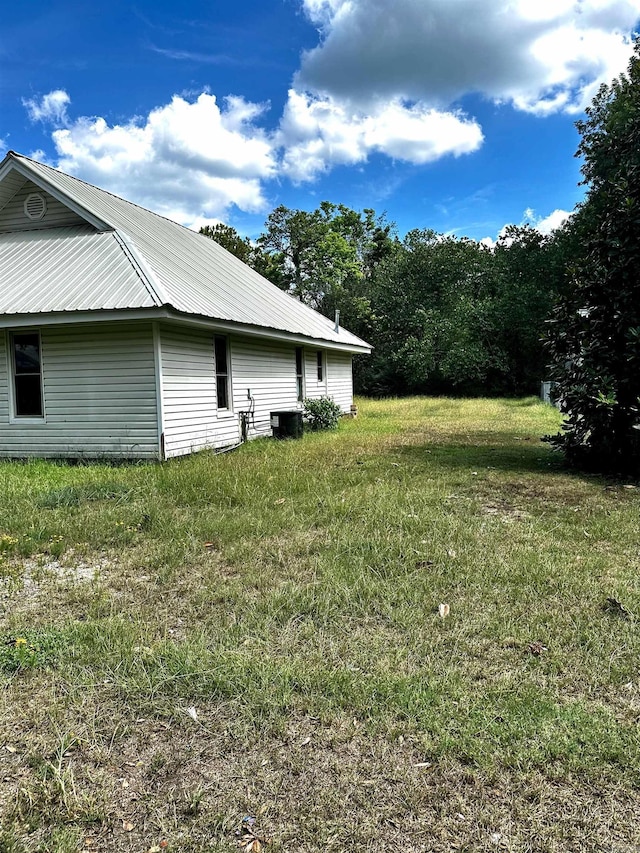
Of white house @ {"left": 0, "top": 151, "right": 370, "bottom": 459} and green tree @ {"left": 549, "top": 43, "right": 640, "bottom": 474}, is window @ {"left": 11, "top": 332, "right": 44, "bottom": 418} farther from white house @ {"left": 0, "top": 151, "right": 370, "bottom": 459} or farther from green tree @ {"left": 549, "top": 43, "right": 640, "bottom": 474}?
green tree @ {"left": 549, "top": 43, "right": 640, "bottom": 474}

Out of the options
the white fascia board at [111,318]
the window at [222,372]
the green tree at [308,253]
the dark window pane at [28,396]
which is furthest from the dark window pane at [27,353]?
the green tree at [308,253]

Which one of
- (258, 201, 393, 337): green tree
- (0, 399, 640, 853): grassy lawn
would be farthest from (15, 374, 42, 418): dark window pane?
(258, 201, 393, 337): green tree

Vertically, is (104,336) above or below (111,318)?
below

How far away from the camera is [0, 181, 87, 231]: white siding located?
11.2 m

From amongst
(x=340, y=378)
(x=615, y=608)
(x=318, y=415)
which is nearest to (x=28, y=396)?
(x=318, y=415)

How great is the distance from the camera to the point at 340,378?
1989cm

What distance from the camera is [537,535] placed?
4957 millimetres

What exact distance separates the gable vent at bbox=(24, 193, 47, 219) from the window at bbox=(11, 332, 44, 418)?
328 centimetres

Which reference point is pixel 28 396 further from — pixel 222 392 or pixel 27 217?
pixel 27 217

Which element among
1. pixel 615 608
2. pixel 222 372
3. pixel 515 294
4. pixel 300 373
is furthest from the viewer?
pixel 515 294

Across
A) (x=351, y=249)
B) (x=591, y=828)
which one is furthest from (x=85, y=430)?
(x=351, y=249)

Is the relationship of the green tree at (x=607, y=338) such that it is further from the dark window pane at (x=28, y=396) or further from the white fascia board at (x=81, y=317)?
the dark window pane at (x=28, y=396)

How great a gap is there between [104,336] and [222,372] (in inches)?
104

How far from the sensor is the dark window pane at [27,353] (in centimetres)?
966
